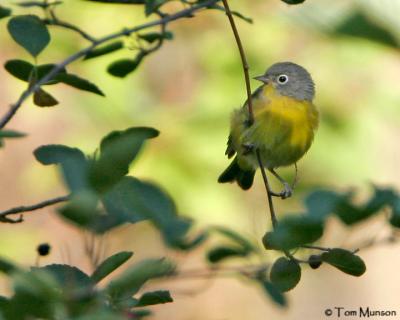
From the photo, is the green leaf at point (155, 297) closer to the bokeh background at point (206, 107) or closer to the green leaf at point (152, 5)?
the green leaf at point (152, 5)

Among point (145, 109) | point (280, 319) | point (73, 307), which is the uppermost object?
point (73, 307)

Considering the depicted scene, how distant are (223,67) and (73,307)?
401cm

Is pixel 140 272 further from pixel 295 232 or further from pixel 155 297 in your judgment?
pixel 155 297

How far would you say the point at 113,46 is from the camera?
2537 mm

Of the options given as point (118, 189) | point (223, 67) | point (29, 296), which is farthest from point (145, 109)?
point (29, 296)

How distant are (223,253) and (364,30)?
0.65m

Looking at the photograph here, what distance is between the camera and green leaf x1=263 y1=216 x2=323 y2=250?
4.45 ft

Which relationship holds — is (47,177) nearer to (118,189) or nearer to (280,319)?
(280,319)

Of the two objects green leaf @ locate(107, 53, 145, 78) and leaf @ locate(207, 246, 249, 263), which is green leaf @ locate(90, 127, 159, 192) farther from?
green leaf @ locate(107, 53, 145, 78)

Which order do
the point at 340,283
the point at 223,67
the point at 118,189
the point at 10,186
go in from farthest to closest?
the point at 340,283 < the point at 10,186 < the point at 223,67 < the point at 118,189

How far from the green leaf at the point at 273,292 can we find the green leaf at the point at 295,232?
1.52ft

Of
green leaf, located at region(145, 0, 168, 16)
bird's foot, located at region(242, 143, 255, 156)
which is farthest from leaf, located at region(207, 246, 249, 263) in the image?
bird's foot, located at region(242, 143, 255, 156)

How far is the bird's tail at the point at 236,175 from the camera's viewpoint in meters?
4.27

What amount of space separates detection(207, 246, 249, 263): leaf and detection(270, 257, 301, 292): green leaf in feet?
0.30
